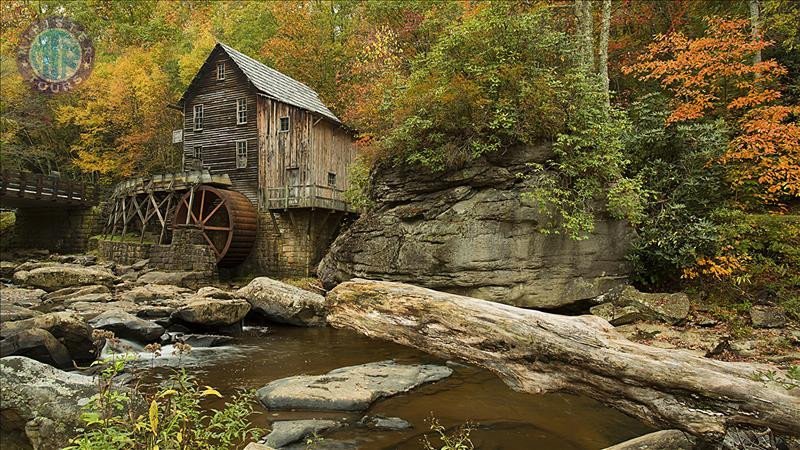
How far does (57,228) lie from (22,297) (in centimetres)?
1744

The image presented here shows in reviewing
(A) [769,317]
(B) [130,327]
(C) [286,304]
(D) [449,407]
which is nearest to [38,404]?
(D) [449,407]

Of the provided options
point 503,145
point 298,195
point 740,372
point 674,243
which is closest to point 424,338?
point 740,372

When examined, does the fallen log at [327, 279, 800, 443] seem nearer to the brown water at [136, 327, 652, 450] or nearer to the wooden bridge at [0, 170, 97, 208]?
the brown water at [136, 327, 652, 450]

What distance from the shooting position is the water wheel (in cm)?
1869

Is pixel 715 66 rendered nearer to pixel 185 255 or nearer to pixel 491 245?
pixel 491 245

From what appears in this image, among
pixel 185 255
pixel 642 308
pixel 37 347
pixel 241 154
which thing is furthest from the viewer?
pixel 241 154

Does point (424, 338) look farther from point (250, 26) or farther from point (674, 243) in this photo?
point (250, 26)

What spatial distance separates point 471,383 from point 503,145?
4.80m

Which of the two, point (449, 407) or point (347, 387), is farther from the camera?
point (347, 387)

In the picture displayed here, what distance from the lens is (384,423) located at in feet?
16.4

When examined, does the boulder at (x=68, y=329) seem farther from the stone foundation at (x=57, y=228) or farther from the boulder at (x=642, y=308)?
the stone foundation at (x=57, y=228)

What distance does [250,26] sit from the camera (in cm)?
2905

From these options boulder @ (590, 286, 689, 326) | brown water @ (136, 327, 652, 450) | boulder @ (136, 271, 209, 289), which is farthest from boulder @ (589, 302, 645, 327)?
boulder @ (136, 271, 209, 289)

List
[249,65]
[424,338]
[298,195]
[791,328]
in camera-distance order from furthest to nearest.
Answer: [249,65] → [298,195] → [791,328] → [424,338]
